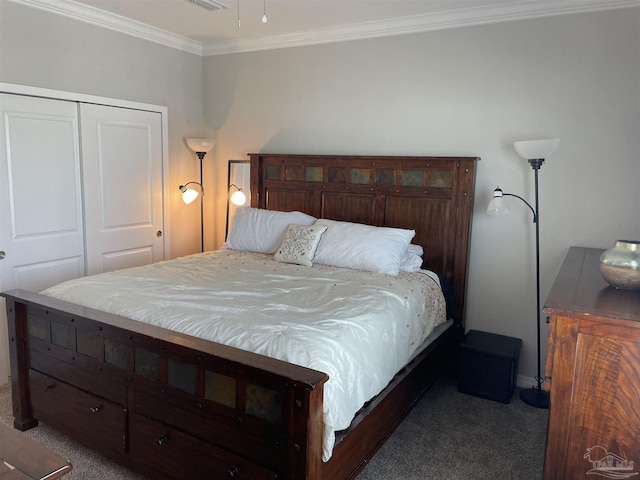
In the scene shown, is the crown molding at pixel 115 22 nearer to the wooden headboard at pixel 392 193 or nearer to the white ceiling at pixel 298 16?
the white ceiling at pixel 298 16

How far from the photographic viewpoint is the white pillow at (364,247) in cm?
317

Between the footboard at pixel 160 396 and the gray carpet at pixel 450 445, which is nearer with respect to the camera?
the footboard at pixel 160 396

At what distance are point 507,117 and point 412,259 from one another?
1149 millimetres

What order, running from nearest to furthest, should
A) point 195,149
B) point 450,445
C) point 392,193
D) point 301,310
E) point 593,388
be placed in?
1. point 593,388
2. point 301,310
3. point 450,445
4. point 392,193
5. point 195,149

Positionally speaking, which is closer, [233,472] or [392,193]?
[233,472]

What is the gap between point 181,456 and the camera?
2.06 meters

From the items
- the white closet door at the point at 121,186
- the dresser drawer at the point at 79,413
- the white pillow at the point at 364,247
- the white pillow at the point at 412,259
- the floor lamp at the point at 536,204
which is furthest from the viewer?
the white closet door at the point at 121,186

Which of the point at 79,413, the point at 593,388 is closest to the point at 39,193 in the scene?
the point at 79,413

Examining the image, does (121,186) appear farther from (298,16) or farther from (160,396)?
(160,396)

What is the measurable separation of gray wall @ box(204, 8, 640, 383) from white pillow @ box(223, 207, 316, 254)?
671mm

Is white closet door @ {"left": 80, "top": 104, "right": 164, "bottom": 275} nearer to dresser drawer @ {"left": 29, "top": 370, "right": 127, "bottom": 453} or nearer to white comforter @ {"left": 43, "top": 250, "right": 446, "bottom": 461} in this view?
white comforter @ {"left": 43, "top": 250, "right": 446, "bottom": 461}

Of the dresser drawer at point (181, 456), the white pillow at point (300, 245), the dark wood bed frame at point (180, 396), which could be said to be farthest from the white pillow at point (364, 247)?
the dresser drawer at point (181, 456)

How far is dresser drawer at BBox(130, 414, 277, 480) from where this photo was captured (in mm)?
1906

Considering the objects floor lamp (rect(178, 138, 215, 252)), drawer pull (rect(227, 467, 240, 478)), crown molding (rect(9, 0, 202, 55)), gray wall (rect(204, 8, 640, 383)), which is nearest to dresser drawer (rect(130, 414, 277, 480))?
drawer pull (rect(227, 467, 240, 478))
